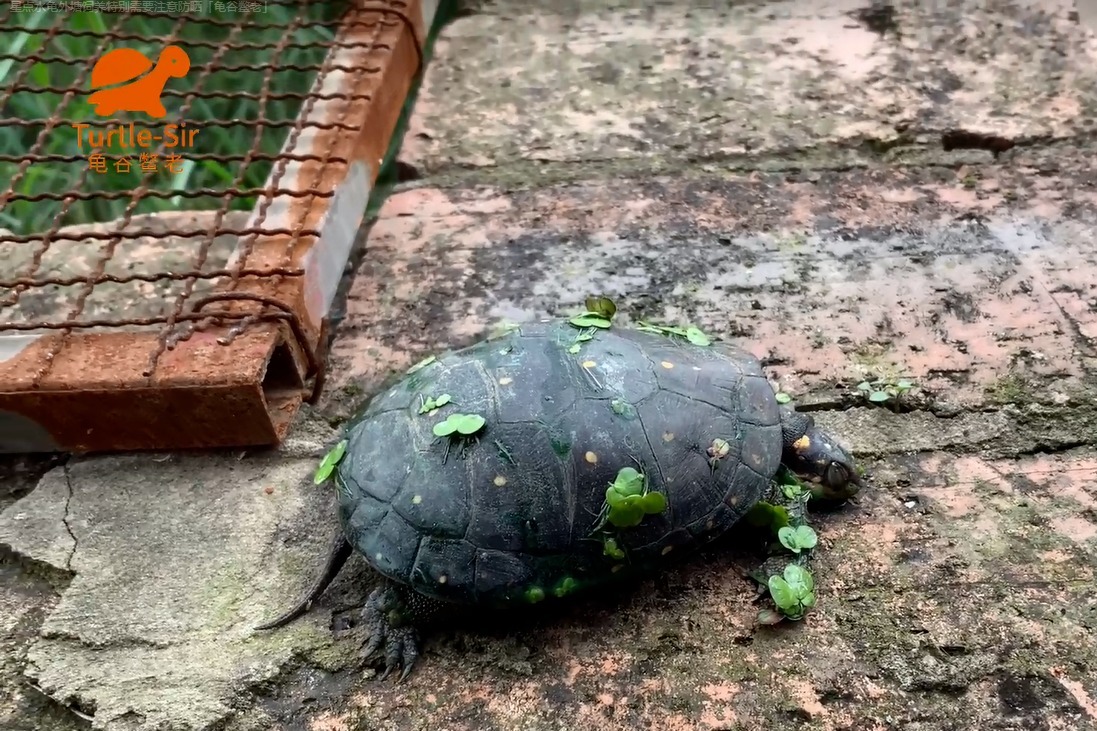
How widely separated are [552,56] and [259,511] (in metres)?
2.25

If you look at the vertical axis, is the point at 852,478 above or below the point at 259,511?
above

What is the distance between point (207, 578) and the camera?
179 centimetres

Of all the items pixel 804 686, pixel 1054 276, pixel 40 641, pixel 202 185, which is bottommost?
pixel 202 185

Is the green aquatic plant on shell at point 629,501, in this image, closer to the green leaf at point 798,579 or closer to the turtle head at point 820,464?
the green leaf at point 798,579

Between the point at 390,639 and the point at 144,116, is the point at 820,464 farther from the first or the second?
the point at 144,116

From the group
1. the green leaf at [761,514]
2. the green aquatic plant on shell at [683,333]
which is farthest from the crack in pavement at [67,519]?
the green leaf at [761,514]

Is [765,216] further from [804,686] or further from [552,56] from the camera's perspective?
[804,686]

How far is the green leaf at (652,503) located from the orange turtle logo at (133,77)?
91.6 inches

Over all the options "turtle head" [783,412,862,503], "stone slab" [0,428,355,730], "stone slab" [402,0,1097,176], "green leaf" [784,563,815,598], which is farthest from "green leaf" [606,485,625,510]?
"stone slab" [402,0,1097,176]

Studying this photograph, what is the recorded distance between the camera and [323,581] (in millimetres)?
1740

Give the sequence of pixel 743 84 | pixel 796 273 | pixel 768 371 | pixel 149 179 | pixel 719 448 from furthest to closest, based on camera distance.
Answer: pixel 743 84 < pixel 149 179 < pixel 796 273 < pixel 768 371 < pixel 719 448

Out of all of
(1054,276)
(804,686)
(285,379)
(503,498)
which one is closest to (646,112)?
(1054,276)

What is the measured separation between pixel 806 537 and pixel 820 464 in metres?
0.17

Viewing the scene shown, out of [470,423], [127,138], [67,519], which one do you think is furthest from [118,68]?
[470,423]
